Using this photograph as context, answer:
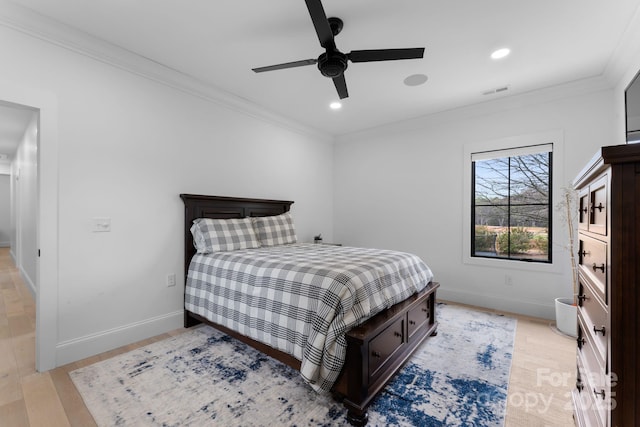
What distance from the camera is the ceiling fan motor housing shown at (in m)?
1.99

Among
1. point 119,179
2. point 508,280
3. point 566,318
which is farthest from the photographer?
point 508,280

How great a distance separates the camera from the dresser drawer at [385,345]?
5.74 ft

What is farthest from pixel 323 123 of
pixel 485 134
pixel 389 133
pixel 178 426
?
pixel 178 426

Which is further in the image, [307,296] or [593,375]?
[307,296]

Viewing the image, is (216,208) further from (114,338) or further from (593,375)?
(593,375)

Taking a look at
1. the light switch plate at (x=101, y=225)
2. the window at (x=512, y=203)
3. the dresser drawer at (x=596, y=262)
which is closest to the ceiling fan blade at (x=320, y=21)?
the dresser drawer at (x=596, y=262)

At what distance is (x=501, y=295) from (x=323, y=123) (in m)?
3.45

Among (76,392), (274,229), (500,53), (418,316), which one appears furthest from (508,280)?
(76,392)

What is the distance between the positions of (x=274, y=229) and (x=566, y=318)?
10.6 ft

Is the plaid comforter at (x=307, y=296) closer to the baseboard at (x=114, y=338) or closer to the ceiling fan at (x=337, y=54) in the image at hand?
the baseboard at (x=114, y=338)

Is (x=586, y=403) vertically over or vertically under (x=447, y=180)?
under

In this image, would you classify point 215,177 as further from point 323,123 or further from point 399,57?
point 399,57

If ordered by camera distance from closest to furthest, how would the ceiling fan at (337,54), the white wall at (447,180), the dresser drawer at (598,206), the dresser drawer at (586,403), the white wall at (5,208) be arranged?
the dresser drawer at (598,206) < the dresser drawer at (586,403) < the ceiling fan at (337,54) < the white wall at (447,180) < the white wall at (5,208)

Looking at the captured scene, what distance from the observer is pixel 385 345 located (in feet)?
6.25
